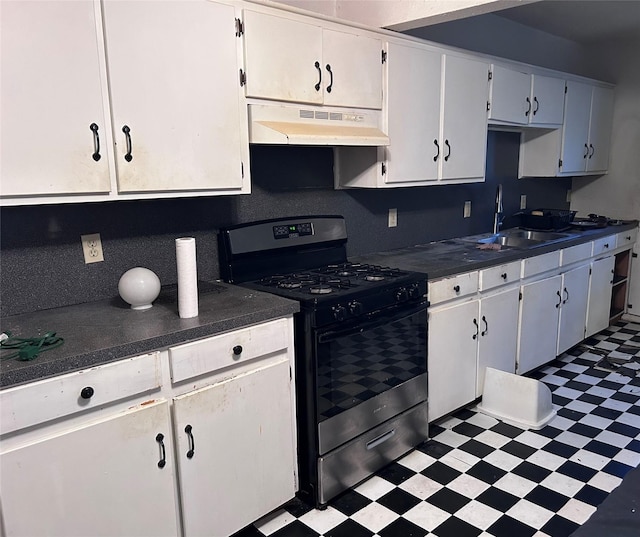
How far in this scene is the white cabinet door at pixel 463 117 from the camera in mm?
3000

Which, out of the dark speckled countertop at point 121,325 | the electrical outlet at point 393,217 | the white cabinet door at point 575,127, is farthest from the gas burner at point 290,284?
the white cabinet door at point 575,127

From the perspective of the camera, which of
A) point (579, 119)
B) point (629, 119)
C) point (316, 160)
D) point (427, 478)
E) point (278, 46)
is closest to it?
point (278, 46)

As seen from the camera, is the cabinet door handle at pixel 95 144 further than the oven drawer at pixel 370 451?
No

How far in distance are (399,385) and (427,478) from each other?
0.44 metres

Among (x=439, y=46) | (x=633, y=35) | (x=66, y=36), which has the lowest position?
(x=66, y=36)

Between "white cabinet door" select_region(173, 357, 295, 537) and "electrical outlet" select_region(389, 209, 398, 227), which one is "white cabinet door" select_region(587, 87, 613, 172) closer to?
"electrical outlet" select_region(389, 209, 398, 227)

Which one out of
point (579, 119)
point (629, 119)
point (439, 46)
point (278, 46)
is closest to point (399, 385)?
point (278, 46)

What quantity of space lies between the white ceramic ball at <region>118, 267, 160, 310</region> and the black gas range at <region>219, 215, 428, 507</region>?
50 cm

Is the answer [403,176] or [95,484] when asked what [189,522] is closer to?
A: [95,484]

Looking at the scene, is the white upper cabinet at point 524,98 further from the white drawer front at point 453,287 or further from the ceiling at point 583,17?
the white drawer front at point 453,287

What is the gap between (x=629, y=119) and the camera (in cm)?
471

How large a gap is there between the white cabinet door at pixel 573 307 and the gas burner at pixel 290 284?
223cm

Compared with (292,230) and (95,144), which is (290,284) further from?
(95,144)

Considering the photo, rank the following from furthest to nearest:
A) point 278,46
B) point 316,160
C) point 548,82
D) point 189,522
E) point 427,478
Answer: point 548,82 → point 316,160 → point 427,478 → point 278,46 → point 189,522
